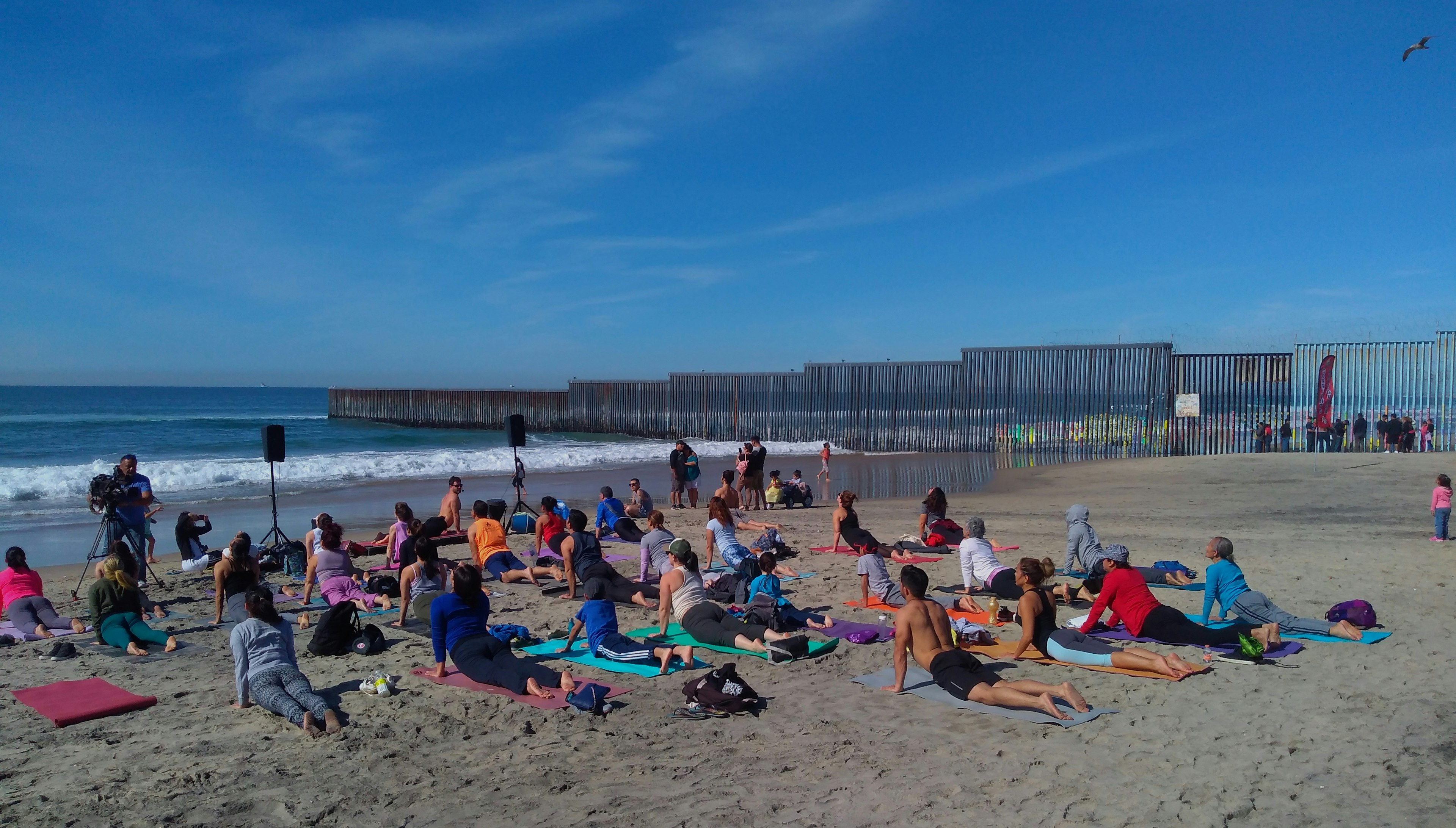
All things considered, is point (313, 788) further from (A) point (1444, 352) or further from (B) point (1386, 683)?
(A) point (1444, 352)

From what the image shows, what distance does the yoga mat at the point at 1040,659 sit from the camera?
602cm

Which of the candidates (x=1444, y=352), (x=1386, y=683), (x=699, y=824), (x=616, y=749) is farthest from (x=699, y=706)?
(x=1444, y=352)

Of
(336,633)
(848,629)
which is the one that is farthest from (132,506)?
(848,629)

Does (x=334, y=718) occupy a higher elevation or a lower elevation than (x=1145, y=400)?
lower

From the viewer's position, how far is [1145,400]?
23.7m

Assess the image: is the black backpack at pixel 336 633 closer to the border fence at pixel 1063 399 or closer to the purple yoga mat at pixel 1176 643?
the purple yoga mat at pixel 1176 643

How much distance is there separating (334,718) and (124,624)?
3096mm

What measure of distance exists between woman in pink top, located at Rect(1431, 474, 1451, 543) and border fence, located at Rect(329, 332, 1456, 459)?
12622 mm

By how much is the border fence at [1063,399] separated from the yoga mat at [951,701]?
19.5 metres

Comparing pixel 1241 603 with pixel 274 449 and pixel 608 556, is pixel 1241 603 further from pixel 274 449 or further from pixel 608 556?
Answer: pixel 274 449

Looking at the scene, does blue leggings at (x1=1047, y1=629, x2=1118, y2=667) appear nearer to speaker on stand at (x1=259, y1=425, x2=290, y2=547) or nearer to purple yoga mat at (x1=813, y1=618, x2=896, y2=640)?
purple yoga mat at (x1=813, y1=618, x2=896, y2=640)

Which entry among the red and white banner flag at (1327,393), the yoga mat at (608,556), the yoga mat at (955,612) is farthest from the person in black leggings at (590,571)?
the red and white banner flag at (1327,393)

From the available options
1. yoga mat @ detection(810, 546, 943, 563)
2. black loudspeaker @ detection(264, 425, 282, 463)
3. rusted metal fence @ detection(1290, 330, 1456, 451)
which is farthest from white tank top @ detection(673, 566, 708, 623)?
rusted metal fence @ detection(1290, 330, 1456, 451)

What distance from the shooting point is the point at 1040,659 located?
6.48 m
